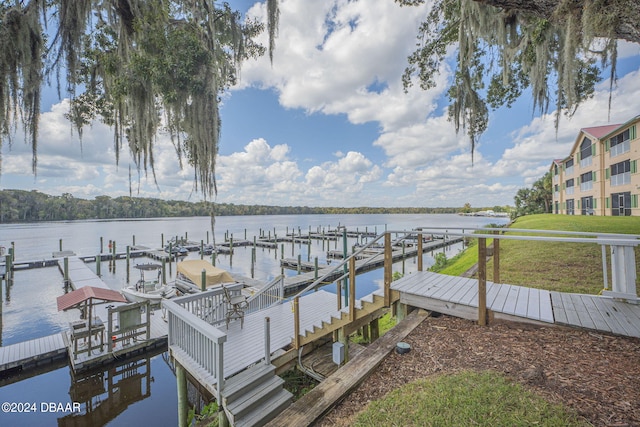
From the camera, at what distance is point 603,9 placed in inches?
108

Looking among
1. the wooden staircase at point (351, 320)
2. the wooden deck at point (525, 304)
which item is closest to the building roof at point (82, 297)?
the wooden staircase at point (351, 320)

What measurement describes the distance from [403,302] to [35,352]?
9728 millimetres

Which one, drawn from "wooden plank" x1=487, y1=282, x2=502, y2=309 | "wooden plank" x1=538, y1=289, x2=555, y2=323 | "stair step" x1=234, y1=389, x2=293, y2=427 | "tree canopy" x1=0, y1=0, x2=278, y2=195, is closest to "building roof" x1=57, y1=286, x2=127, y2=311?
"tree canopy" x1=0, y1=0, x2=278, y2=195

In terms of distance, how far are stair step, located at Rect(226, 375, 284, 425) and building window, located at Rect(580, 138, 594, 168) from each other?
103ft

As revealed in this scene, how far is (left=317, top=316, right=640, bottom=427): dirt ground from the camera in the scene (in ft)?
6.78

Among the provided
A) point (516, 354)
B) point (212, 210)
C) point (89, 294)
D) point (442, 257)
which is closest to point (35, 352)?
point (89, 294)

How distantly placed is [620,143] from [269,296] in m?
26.5

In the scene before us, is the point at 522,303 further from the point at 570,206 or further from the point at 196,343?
the point at 570,206

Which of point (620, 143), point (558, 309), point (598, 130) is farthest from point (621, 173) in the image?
point (558, 309)

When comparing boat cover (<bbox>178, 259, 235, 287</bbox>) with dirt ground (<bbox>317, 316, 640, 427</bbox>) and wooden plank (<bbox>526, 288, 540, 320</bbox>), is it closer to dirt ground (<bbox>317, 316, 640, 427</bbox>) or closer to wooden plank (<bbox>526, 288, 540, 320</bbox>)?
dirt ground (<bbox>317, 316, 640, 427</bbox>)

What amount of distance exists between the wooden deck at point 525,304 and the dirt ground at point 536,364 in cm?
13

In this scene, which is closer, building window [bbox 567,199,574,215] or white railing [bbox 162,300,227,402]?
white railing [bbox 162,300,227,402]

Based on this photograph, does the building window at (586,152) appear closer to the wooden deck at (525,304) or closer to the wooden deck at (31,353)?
the wooden deck at (525,304)

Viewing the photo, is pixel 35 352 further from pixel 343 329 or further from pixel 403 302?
pixel 403 302
